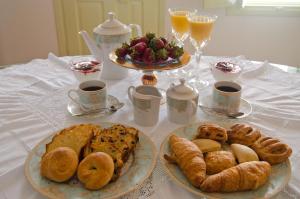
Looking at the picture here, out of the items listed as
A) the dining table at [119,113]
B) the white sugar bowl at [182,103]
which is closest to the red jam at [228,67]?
the dining table at [119,113]

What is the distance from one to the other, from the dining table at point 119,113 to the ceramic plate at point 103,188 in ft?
0.08

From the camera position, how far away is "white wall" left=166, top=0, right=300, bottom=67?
251 cm

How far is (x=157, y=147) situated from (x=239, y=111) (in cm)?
33

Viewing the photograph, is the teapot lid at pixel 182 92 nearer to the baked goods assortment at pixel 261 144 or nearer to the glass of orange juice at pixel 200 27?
the baked goods assortment at pixel 261 144

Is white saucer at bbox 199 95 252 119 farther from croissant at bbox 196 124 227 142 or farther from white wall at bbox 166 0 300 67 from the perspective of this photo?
white wall at bbox 166 0 300 67

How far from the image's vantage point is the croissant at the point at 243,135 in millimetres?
712

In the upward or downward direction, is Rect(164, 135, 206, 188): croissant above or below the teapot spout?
below

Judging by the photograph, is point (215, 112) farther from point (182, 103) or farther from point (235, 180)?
point (235, 180)

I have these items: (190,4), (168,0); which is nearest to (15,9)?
(168,0)

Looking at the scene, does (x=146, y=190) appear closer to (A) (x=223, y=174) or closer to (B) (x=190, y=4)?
(A) (x=223, y=174)

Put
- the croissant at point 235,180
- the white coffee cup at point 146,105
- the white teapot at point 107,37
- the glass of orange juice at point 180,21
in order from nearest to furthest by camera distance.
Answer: the croissant at point 235,180 → the white coffee cup at point 146,105 → the white teapot at point 107,37 → the glass of orange juice at point 180,21

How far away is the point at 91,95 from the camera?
35.5 inches

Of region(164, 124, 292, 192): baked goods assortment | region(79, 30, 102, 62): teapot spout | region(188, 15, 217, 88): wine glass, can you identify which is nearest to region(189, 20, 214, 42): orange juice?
region(188, 15, 217, 88): wine glass

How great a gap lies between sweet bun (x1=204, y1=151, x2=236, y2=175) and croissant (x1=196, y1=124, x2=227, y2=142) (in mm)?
79
